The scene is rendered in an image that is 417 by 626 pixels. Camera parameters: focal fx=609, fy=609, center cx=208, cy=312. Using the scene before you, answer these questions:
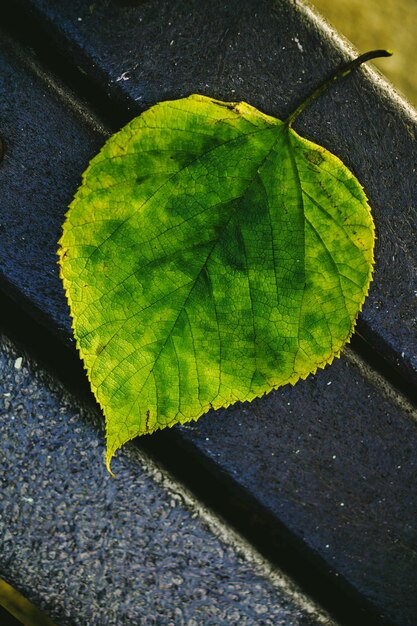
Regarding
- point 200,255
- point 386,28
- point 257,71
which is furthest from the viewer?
point 386,28

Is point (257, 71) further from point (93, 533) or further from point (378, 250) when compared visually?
point (93, 533)

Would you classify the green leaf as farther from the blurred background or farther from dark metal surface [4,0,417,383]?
the blurred background

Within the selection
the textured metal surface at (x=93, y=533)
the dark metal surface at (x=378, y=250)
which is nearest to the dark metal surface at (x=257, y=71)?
the dark metal surface at (x=378, y=250)

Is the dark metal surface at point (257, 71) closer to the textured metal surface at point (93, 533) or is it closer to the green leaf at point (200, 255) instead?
the green leaf at point (200, 255)

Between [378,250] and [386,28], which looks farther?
[386,28]

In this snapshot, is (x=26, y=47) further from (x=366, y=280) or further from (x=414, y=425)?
(x=414, y=425)

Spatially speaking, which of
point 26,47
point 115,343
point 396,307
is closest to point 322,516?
point 396,307

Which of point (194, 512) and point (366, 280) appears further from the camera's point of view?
point (194, 512)

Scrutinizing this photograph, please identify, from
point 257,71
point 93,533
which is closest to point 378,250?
point 257,71
